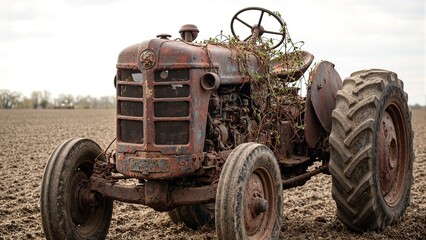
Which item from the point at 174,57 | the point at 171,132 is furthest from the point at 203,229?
the point at 174,57

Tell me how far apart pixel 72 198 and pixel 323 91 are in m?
3.21

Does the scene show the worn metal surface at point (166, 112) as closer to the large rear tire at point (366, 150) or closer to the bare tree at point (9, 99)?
the large rear tire at point (366, 150)

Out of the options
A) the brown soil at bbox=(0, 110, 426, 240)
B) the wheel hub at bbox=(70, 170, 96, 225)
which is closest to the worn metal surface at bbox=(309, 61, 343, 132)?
the brown soil at bbox=(0, 110, 426, 240)

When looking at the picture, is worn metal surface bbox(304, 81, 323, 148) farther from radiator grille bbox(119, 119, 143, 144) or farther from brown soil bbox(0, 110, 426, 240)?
radiator grille bbox(119, 119, 143, 144)

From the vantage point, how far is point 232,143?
580 centimetres

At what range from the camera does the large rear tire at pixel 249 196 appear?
15.1ft

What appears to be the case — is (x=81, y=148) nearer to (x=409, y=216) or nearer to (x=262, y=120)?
(x=262, y=120)

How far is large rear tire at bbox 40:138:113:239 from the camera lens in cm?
522

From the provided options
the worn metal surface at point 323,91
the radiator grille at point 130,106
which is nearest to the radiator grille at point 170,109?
the radiator grille at point 130,106

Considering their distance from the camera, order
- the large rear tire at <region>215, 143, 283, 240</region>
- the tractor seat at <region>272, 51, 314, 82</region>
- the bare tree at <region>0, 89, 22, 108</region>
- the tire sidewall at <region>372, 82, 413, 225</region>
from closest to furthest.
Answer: the large rear tire at <region>215, 143, 283, 240</region>, the tire sidewall at <region>372, 82, 413, 225</region>, the tractor seat at <region>272, 51, 314, 82</region>, the bare tree at <region>0, 89, 22, 108</region>

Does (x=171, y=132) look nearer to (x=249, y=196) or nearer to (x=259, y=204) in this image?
(x=249, y=196)

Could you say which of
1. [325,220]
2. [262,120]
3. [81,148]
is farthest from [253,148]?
[325,220]

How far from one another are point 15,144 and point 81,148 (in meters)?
14.7

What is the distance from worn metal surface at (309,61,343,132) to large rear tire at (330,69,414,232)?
0.45 metres
